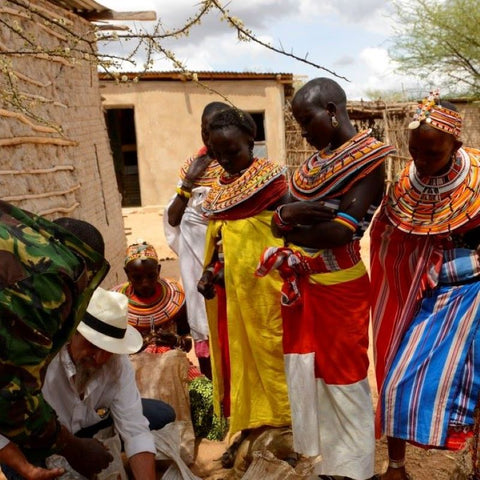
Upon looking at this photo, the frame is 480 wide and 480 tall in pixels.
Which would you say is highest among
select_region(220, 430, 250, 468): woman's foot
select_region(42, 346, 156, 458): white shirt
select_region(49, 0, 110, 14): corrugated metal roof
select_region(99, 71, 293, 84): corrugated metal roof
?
select_region(99, 71, 293, 84): corrugated metal roof

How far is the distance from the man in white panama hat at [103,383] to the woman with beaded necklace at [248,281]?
2.17ft

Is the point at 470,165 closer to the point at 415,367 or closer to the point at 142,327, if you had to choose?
the point at 415,367

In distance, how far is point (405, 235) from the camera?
274 cm

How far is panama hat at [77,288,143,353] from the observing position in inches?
94.4

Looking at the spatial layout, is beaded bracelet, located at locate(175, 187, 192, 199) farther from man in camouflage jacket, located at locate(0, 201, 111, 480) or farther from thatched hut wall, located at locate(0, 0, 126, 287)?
man in camouflage jacket, located at locate(0, 201, 111, 480)

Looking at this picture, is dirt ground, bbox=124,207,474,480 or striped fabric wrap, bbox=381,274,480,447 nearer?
striped fabric wrap, bbox=381,274,480,447

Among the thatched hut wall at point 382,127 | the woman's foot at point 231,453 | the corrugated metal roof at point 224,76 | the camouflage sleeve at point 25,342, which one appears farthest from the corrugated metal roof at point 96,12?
the thatched hut wall at point 382,127

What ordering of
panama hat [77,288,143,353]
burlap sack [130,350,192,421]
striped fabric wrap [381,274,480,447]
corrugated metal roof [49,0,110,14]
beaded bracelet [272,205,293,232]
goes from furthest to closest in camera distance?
corrugated metal roof [49,0,110,14] < burlap sack [130,350,192,421] < beaded bracelet [272,205,293,232] < striped fabric wrap [381,274,480,447] < panama hat [77,288,143,353]

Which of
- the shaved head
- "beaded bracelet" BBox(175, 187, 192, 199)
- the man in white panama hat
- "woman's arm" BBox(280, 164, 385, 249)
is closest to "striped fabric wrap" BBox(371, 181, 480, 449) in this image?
"woman's arm" BBox(280, 164, 385, 249)

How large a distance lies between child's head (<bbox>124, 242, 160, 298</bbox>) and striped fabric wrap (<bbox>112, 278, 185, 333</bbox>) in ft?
0.17

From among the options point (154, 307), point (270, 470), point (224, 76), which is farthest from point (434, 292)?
point (224, 76)

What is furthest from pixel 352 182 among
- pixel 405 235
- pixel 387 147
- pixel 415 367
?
pixel 415 367

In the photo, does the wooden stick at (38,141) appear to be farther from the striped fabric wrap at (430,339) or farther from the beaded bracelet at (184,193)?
the striped fabric wrap at (430,339)

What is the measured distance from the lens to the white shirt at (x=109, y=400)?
8.34ft
